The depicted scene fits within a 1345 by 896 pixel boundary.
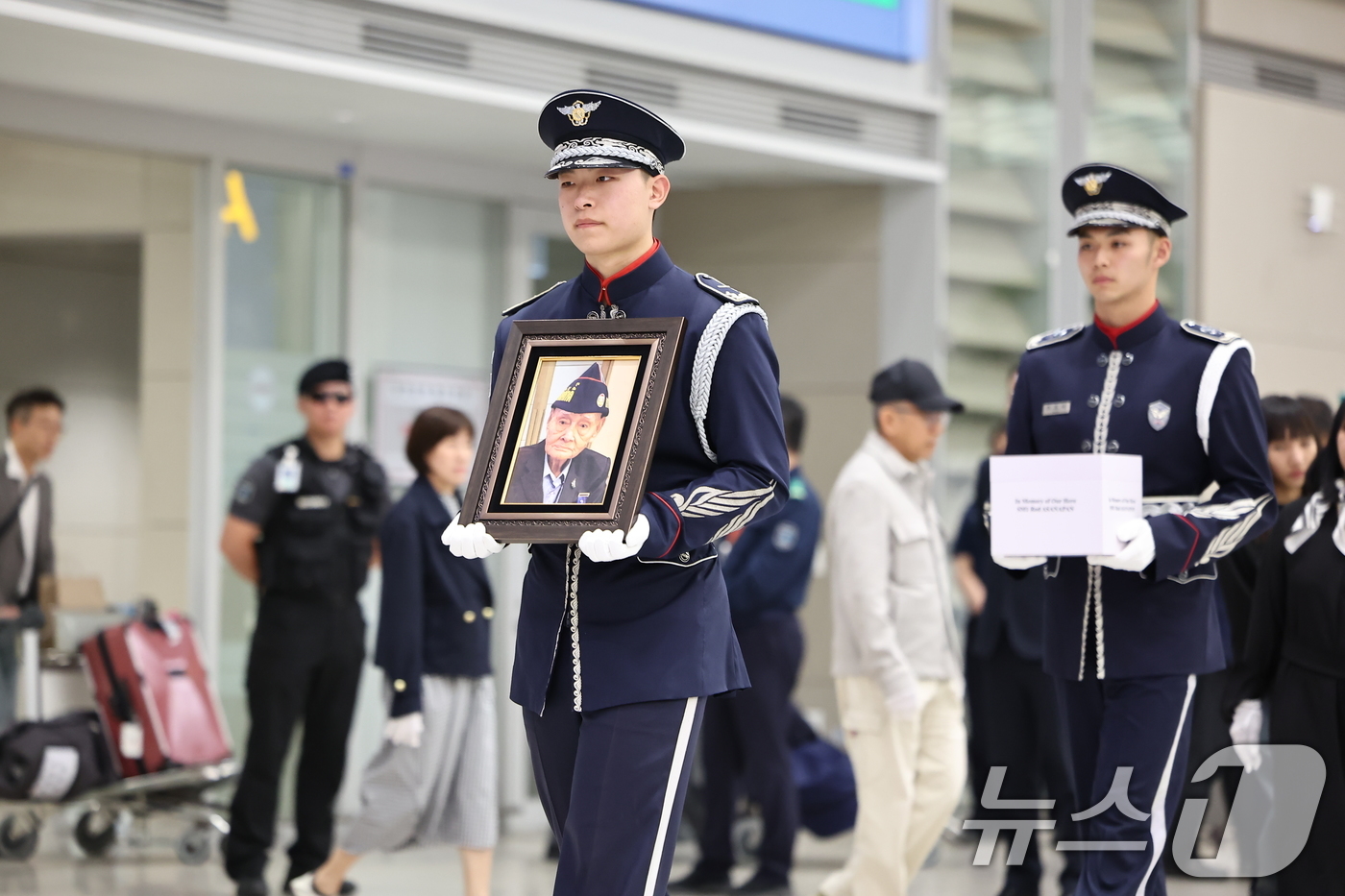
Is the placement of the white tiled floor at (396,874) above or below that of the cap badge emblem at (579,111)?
below

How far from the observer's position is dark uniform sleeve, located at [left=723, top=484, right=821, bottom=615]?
681 cm

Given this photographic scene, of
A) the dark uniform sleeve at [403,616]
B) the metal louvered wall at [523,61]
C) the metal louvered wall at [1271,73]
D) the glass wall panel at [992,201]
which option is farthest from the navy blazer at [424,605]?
the metal louvered wall at [1271,73]

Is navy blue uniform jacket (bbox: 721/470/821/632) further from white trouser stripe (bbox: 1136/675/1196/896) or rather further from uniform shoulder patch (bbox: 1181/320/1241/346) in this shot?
white trouser stripe (bbox: 1136/675/1196/896)

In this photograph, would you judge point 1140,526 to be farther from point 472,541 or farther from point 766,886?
point 766,886

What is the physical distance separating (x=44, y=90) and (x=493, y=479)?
5382 millimetres

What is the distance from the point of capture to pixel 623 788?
9.57 feet

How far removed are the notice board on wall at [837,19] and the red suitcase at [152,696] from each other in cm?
352

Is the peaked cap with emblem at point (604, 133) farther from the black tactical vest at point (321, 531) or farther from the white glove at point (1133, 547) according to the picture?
the black tactical vest at point (321, 531)

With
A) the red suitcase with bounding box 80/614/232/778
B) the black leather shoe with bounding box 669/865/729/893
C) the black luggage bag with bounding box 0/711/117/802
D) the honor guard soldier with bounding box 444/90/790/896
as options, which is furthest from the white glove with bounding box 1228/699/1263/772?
the black luggage bag with bounding box 0/711/117/802

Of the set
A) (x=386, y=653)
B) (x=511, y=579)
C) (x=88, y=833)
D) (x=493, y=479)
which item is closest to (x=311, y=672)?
(x=386, y=653)

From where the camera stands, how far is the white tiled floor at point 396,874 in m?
6.82

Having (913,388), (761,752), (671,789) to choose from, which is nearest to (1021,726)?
(761,752)

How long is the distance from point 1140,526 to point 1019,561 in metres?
0.33

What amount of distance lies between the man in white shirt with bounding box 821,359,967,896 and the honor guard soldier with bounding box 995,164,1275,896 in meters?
1.58
